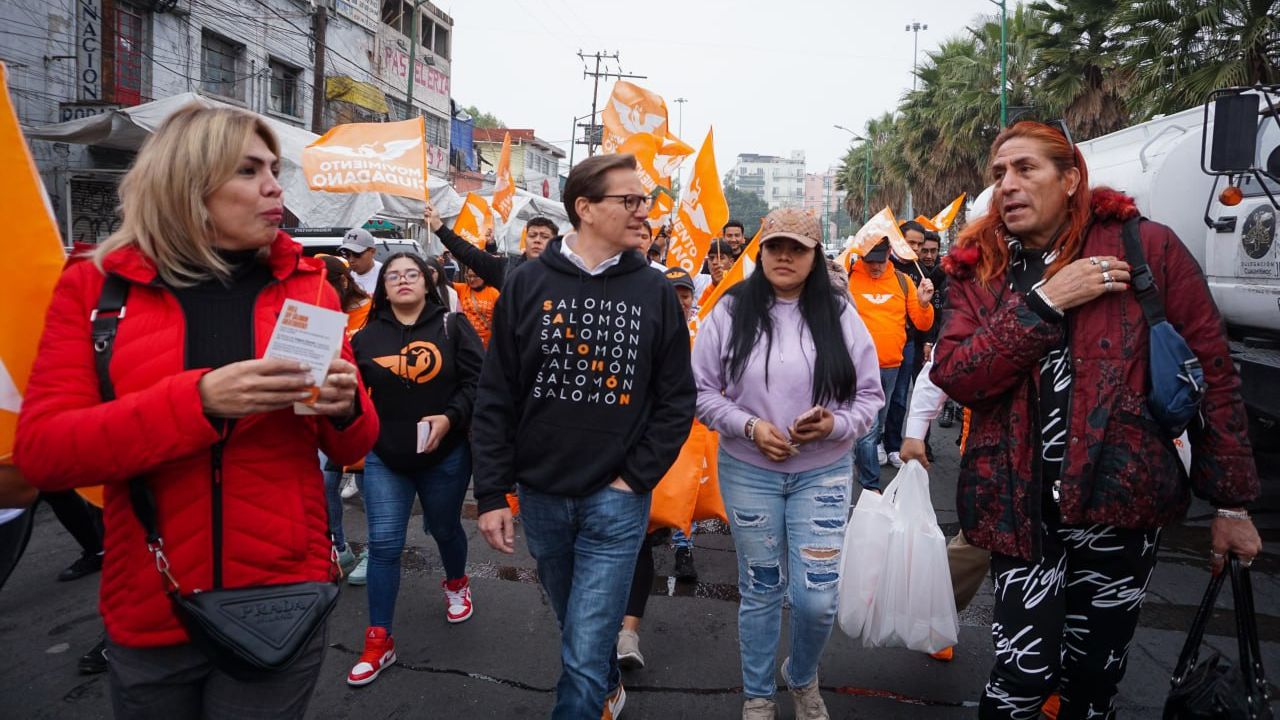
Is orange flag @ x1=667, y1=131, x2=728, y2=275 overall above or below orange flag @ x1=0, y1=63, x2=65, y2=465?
above

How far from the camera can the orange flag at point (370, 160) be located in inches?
282

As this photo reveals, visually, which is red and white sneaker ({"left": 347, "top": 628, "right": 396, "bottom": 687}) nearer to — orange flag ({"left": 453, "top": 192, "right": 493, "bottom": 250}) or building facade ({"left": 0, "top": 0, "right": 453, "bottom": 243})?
orange flag ({"left": 453, "top": 192, "right": 493, "bottom": 250})

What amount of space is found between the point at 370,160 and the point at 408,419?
4.48 metres

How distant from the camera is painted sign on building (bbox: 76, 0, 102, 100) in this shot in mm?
13117

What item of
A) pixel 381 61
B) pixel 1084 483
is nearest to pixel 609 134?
pixel 1084 483

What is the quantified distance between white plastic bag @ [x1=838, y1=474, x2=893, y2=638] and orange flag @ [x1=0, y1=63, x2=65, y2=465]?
110 inches

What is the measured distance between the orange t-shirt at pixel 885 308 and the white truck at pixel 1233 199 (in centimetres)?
102

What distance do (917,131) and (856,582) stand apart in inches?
987

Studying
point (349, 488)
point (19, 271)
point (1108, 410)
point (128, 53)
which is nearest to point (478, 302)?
point (349, 488)

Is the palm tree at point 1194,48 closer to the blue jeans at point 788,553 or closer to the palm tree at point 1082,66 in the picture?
the palm tree at point 1082,66

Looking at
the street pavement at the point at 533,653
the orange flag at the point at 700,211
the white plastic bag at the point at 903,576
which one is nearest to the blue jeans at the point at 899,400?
the orange flag at the point at 700,211

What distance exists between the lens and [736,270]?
4234 mm

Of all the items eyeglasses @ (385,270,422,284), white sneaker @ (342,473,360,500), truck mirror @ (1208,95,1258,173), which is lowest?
white sneaker @ (342,473,360,500)

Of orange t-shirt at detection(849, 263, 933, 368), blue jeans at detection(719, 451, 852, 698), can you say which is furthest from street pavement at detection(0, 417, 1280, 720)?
orange t-shirt at detection(849, 263, 933, 368)
